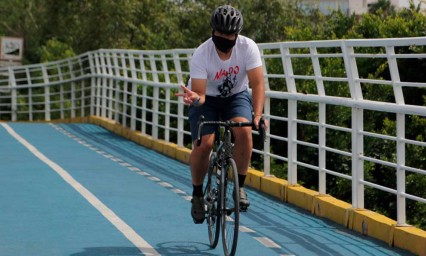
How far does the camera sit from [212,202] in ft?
33.4

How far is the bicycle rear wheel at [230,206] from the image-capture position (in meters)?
9.36

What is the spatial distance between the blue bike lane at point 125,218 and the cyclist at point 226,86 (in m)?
0.88

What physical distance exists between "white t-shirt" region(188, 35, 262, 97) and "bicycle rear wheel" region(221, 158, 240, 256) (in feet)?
2.40

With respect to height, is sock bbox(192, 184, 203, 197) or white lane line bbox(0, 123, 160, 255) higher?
sock bbox(192, 184, 203, 197)

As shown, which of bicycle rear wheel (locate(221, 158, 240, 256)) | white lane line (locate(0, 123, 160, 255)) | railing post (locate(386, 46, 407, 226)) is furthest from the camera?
railing post (locate(386, 46, 407, 226))

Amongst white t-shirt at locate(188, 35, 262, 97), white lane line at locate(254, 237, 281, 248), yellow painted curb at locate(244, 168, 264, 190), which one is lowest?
yellow painted curb at locate(244, 168, 264, 190)

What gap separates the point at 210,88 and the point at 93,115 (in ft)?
80.0

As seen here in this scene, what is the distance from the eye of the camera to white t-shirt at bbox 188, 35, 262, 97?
9930 mm

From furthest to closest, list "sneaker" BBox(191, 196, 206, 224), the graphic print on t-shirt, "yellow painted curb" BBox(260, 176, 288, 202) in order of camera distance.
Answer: "yellow painted curb" BBox(260, 176, 288, 202)
"sneaker" BBox(191, 196, 206, 224)
the graphic print on t-shirt

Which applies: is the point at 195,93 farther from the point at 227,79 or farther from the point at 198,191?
the point at 198,191

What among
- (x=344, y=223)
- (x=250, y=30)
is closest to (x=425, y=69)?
(x=344, y=223)

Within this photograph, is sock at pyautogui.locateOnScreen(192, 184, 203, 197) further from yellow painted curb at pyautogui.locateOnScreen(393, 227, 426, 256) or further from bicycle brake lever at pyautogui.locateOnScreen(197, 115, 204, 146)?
yellow painted curb at pyautogui.locateOnScreen(393, 227, 426, 256)

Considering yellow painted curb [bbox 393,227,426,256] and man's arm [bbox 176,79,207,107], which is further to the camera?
yellow painted curb [bbox 393,227,426,256]

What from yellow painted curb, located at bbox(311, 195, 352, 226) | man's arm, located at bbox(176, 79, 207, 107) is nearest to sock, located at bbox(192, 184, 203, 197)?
man's arm, located at bbox(176, 79, 207, 107)
